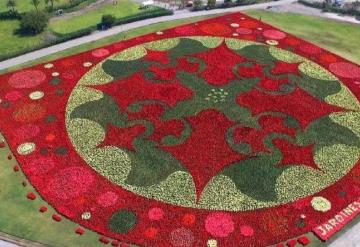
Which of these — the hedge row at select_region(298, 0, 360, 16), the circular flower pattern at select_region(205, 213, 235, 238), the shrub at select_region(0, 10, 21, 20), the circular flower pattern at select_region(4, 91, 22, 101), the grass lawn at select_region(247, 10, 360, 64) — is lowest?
the circular flower pattern at select_region(205, 213, 235, 238)

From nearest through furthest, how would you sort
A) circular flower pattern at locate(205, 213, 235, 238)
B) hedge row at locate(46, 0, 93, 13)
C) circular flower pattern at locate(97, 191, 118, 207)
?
circular flower pattern at locate(205, 213, 235, 238) < circular flower pattern at locate(97, 191, 118, 207) < hedge row at locate(46, 0, 93, 13)

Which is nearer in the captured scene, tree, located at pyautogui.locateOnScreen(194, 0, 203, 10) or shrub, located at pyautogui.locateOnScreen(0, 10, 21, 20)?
shrub, located at pyautogui.locateOnScreen(0, 10, 21, 20)

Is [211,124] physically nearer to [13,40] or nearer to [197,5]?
[197,5]

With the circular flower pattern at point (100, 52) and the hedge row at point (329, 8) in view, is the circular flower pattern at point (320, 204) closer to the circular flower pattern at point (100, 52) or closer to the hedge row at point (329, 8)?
the circular flower pattern at point (100, 52)

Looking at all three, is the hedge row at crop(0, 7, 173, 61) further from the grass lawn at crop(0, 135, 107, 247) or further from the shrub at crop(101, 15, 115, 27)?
the grass lawn at crop(0, 135, 107, 247)

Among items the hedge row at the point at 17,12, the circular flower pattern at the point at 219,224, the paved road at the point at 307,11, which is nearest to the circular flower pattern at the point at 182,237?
the circular flower pattern at the point at 219,224

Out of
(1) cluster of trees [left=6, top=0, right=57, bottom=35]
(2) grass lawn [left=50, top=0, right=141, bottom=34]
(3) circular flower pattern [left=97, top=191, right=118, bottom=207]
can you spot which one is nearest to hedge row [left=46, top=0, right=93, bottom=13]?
(2) grass lawn [left=50, top=0, right=141, bottom=34]
